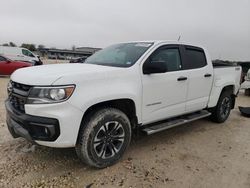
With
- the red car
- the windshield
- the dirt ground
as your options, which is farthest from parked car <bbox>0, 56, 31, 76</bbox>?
the windshield

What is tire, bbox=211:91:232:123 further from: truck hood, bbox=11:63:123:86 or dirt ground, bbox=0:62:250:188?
truck hood, bbox=11:63:123:86

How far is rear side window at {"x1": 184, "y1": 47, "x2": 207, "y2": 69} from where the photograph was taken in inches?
175

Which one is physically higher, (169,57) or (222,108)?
(169,57)

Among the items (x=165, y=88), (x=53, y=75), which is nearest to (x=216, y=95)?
(x=165, y=88)

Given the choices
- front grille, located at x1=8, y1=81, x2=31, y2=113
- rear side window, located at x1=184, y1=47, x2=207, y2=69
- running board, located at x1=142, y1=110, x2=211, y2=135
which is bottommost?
running board, located at x1=142, y1=110, x2=211, y2=135

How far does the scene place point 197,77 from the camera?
4.49 m

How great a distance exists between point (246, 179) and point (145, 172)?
53.4 inches

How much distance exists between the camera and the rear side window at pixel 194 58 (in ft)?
14.6

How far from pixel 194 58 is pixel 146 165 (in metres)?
2.39

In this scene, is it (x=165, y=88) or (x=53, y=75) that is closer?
(x=53, y=75)

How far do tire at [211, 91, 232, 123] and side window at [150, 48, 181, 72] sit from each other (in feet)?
6.25

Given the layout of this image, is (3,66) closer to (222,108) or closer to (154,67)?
(222,108)

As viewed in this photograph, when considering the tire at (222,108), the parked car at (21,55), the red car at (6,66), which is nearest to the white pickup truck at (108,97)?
the tire at (222,108)

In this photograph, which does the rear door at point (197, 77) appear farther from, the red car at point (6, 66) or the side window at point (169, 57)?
the red car at point (6, 66)
